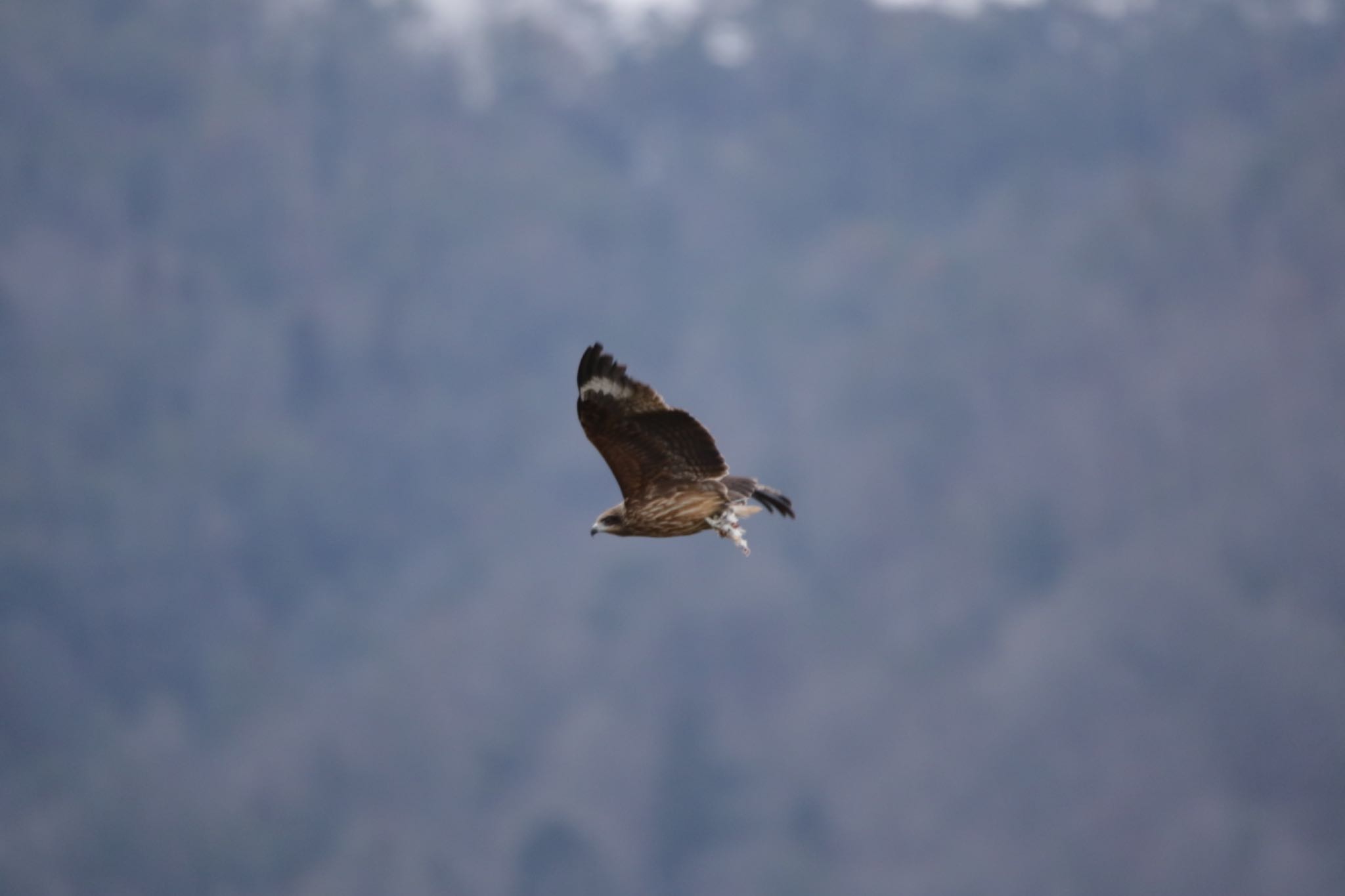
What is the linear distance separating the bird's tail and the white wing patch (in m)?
0.98

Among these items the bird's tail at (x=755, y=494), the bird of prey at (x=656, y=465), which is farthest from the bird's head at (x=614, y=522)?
the bird's tail at (x=755, y=494)

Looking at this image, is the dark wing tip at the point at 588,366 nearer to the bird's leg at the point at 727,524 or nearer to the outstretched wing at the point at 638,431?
the outstretched wing at the point at 638,431

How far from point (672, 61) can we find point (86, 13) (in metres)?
59.4

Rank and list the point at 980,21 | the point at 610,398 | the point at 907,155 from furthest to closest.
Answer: the point at 907,155, the point at 980,21, the point at 610,398

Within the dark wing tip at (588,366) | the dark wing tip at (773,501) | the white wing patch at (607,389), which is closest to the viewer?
the dark wing tip at (588,366)

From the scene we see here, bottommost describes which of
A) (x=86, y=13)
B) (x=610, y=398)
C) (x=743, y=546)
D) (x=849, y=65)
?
(x=743, y=546)

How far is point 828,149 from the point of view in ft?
552

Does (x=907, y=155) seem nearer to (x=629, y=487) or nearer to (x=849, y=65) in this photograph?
(x=849, y=65)

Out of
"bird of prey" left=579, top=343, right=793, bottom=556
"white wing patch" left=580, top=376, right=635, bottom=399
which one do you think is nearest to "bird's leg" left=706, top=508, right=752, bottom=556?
"bird of prey" left=579, top=343, right=793, bottom=556

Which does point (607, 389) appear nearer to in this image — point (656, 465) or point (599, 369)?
point (599, 369)

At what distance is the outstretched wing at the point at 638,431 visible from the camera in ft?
39.4

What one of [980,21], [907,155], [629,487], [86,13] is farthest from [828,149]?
[629,487]

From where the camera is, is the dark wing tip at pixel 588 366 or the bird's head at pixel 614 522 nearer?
the dark wing tip at pixel 588 366

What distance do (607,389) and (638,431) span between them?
1.27 feet
